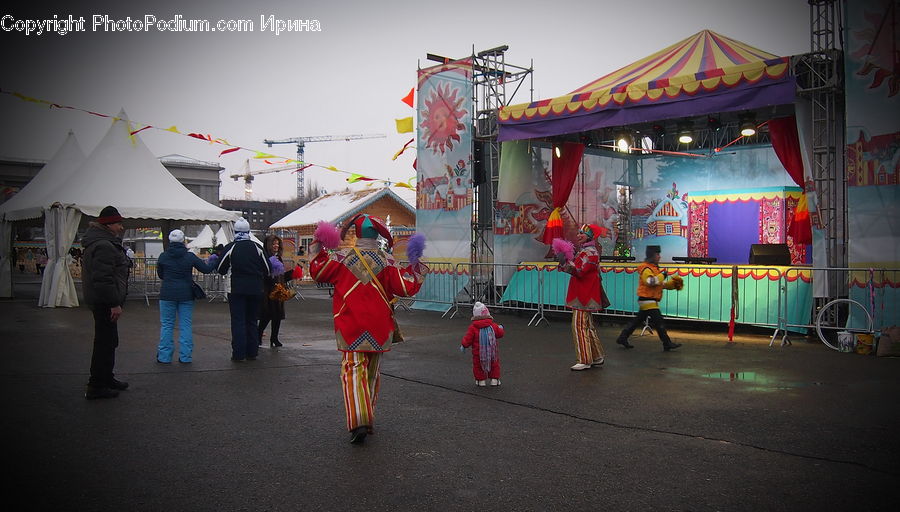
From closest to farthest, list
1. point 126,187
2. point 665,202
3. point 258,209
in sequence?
point 126,187, point 665,202, point 258,209

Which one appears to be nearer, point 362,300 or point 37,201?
point 362,300

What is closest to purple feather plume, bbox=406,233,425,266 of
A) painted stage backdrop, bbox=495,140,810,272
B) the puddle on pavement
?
the puddle on pavement

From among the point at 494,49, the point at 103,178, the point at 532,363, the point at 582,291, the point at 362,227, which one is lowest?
the point at 532,363

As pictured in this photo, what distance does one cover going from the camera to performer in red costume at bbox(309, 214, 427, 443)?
547cm

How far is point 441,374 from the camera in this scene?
8.52 metres

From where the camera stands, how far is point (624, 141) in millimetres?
17484

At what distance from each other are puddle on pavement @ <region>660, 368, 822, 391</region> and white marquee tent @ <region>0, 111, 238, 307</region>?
46.8 feet

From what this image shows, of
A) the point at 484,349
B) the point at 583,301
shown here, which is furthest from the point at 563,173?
the point at 484,349

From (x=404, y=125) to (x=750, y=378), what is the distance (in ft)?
39.9

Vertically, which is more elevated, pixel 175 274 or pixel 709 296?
pixel 175 274

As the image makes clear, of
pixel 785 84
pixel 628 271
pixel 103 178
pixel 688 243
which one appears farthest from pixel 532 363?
pixel 103 178

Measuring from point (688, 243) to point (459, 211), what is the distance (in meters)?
7.67

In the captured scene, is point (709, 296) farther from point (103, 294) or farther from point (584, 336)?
point (103, 294)

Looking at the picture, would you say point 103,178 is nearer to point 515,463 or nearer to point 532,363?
point 532,363
